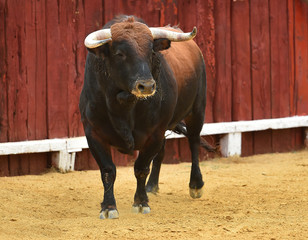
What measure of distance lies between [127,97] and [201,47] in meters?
4.28

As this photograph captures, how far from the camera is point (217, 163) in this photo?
9602 millimetres

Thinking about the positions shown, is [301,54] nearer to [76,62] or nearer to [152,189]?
[76,62]

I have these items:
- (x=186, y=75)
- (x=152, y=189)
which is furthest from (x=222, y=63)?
(x=152, y=189)

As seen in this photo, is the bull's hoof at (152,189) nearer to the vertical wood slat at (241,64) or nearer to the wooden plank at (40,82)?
the wooden plank at (40,82)

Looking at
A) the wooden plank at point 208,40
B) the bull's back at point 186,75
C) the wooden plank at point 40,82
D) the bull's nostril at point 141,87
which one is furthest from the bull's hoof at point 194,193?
the wooden plank at point 208,40

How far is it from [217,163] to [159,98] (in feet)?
12.4

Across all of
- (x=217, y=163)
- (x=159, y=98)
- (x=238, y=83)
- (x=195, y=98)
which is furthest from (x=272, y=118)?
(x=159, y=98)

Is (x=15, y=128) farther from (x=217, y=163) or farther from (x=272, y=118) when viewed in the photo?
(x=272, y=118)

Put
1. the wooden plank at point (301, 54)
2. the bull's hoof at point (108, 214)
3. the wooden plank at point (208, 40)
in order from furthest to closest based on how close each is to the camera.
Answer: the wooden plank at point (301, 54) < the wooden plank at point (208, 40) < the bull's hoof at point (108, 214)

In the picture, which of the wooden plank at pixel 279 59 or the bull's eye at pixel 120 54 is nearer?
the bull's eye at pixel 120 54

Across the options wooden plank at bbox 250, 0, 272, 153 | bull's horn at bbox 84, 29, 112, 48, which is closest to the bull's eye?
bull's horn at bbox 84, 29, 112, 48

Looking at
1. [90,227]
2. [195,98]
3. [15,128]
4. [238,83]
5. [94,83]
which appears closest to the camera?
[90,227]

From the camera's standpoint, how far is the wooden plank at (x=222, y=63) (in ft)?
32.8

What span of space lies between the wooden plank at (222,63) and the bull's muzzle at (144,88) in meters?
4.78
